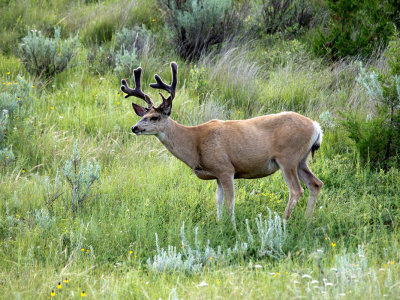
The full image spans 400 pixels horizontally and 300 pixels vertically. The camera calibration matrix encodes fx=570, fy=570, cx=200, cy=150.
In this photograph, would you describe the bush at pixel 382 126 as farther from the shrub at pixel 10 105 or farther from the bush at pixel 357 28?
the shrub at pixel 10 105

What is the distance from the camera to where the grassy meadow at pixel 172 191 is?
4758 millimetres

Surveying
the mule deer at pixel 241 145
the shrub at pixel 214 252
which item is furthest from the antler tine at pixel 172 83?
the shrub at pixel 214 252

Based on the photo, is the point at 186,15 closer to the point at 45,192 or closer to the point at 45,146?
Answer: the point at 45,146

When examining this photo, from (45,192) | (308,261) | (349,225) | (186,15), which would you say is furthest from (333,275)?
(186,15)

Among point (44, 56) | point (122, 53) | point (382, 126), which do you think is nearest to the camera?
point (382, 126)

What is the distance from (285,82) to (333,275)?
585 cm

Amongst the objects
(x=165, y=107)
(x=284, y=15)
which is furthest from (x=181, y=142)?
(x=284, y=15)

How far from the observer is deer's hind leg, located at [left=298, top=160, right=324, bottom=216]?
22.3 ft

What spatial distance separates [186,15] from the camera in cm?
1162

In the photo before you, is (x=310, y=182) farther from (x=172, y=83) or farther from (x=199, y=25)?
(x=199, y=25)

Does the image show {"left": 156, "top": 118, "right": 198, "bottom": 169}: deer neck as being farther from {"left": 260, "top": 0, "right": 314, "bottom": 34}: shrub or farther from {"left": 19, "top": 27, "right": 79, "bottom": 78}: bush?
{"left": 260, "top": 0, "right": 314, "bottom": 34}: shrub

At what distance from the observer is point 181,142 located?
22.1 ft

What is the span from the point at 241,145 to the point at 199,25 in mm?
5640

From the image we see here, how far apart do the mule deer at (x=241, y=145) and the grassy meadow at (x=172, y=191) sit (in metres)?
0.41
